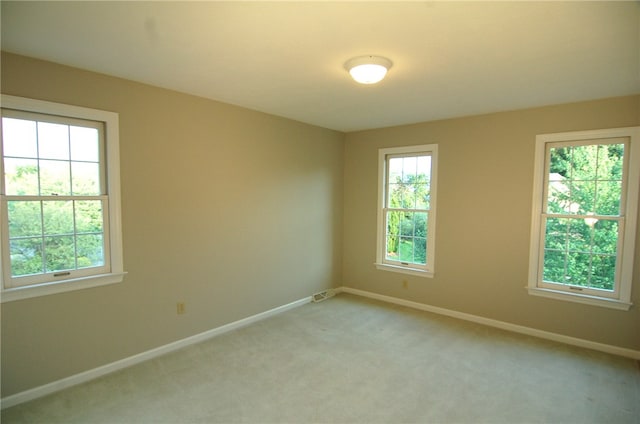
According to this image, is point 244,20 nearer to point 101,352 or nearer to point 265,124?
point 265,124

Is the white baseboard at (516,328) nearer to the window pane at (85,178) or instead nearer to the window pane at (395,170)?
the window pane at (395,170)

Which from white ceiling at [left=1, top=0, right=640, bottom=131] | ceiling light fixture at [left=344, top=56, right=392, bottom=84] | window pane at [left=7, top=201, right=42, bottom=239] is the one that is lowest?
window pane at [left=7, top=201, right=42, bottom=239]

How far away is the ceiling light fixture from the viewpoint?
7.58ft

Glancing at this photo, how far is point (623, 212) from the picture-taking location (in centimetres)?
316

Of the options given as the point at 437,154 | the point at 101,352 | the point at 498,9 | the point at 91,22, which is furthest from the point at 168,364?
the point at 437,154

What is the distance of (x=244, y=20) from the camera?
1.83 m

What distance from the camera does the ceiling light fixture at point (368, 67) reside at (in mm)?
2310

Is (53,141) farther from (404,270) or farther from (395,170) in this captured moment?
(404,270)

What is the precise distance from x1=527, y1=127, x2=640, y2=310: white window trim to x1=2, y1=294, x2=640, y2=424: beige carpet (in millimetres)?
518

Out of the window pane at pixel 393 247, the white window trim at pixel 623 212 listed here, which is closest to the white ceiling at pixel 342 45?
the white window trim at pixel 623 212

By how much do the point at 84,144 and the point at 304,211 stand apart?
2.56 meters

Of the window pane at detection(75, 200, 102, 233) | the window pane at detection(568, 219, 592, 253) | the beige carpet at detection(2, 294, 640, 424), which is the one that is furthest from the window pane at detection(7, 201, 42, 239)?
the window pane at detection(568, 219, 592, 253)

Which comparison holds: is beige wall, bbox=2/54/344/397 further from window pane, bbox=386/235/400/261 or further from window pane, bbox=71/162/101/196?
window pane, bbox=386/235/400/261

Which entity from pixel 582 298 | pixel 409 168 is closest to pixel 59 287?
pixel 409 168
